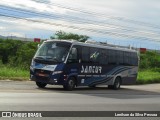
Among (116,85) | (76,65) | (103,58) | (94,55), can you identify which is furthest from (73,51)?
(116,85)

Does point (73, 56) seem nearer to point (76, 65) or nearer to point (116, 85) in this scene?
point (76, 65)

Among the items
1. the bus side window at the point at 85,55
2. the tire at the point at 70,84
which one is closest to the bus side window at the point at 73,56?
the bus side window at the point at 85,55

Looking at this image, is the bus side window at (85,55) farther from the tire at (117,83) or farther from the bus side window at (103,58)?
the tire at (117,83)

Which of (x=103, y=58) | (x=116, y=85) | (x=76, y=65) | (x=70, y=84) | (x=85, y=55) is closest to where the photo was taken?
(x=70, y=84)

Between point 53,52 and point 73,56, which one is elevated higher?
point 53,52

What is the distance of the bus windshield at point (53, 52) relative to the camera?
24.8 metres

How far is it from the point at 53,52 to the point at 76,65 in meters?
1.77

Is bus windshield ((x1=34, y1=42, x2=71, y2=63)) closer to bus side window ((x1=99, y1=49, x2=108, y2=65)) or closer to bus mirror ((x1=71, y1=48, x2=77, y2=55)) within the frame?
bus mirror ((x1=71, y1=48, x2=77, y2=55))

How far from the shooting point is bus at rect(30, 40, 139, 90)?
24812mm

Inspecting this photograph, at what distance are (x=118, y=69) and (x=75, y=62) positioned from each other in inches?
246

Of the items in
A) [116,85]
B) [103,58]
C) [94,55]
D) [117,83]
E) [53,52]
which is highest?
[53,52]

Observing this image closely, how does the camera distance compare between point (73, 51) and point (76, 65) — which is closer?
point (73, 51)

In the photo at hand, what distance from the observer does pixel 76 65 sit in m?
26.1

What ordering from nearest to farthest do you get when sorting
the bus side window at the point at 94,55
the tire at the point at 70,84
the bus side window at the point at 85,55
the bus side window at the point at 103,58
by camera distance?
the tire at the point at 70,84 < the bus side window at the point at 85,55 < the bus side window at the point at 94,55 < the bus side window at the point at 103,58
